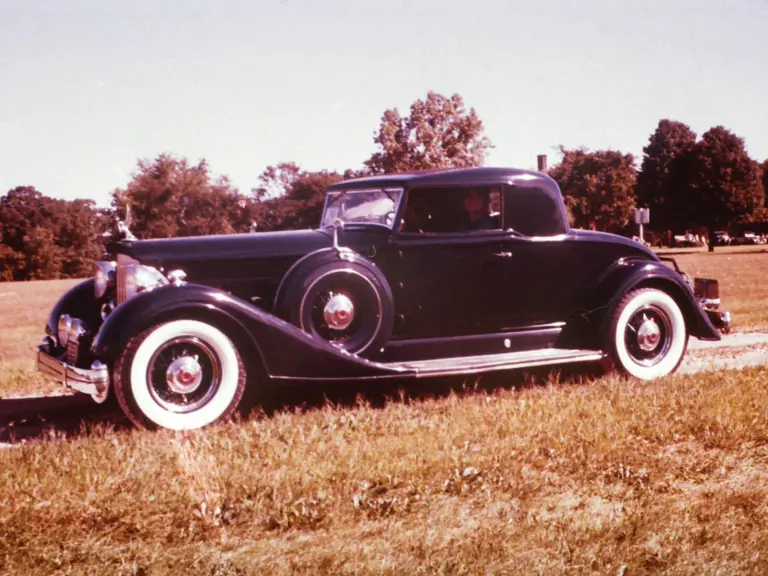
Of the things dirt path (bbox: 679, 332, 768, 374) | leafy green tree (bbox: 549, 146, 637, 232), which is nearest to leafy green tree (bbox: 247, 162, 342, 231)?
leafy green tree (bbox: 549, 146, 637, 232)

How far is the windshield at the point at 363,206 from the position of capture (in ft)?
20.2

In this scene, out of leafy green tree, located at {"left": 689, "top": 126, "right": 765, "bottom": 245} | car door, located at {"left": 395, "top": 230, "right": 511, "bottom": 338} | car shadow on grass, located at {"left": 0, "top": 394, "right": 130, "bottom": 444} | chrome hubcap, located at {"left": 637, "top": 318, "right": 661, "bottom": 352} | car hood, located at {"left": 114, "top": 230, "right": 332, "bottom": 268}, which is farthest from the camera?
leafy green tree, located at {"left": 689, "top": 126, "right": 765, "bottom": 245}

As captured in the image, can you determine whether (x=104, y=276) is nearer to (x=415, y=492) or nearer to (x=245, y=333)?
(x=245, y=333)

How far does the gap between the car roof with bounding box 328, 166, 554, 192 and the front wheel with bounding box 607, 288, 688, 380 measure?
4.33 ft

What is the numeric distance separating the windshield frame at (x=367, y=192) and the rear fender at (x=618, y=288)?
1848 millimetres

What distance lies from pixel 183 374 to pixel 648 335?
399 centimetres

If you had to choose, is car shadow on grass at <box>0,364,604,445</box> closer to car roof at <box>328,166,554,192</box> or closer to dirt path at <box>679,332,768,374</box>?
dirt path at <box>679,332,768,374</box>

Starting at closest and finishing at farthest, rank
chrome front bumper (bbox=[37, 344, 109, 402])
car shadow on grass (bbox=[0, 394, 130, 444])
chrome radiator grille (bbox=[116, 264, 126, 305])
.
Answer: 1. chrome front bumper (bbox=[37, 344, 109, 402])
2. car shadow on grass (bbox=[0, 394, 130, 444])
3. chrome radiator grille (bbox=[116, 264, 126, 305])

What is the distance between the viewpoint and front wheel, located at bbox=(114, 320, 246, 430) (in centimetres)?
482

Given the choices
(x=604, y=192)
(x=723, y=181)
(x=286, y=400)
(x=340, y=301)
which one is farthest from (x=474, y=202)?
(x=604, y=192)

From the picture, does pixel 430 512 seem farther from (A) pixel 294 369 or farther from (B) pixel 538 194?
(B) pixel 538 194

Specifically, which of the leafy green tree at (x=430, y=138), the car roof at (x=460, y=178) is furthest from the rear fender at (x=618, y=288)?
the leafy green tree at (x=430, y=138)

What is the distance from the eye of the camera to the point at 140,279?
5.46m

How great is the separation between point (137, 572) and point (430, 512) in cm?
130
